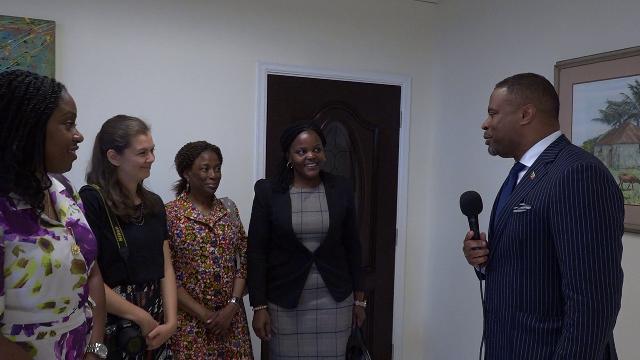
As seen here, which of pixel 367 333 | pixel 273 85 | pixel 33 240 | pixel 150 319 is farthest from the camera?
pixel 367 333

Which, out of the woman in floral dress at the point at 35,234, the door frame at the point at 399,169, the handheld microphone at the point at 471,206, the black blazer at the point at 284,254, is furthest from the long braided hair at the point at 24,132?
the door frame at the point at 399,169

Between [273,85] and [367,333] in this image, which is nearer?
[273,85]

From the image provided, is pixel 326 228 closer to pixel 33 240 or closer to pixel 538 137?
pixel 538 137

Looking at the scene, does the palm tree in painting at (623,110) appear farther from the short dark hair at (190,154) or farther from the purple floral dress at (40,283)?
the purple floral dress at (40,283)

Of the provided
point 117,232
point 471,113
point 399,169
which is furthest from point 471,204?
point 399,169

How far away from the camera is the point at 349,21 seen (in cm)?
300

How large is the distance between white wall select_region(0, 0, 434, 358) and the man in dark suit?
164 centimetres

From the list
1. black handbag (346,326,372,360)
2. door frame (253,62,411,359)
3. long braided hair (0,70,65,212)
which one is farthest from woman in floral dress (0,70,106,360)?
door frame (253,62,411,359)

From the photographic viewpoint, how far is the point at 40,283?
103cm

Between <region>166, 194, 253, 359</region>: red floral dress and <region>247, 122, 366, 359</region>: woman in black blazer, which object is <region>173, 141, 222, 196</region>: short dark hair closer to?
<region>166, 194, 253, 359</region>: red floral dress

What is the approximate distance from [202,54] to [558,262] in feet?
6.79

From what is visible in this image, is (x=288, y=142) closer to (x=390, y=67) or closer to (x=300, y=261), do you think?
(x=300, y=261)

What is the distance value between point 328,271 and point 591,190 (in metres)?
1.16

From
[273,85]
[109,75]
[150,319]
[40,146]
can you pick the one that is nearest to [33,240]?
[40,146]
